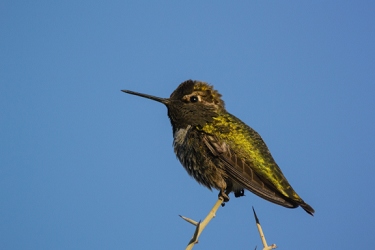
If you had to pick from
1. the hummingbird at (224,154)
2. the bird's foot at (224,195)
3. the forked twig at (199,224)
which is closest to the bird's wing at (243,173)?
the hummingbird at (224,154)

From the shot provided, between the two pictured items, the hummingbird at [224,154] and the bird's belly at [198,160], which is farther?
the bird's belly at [198,160]

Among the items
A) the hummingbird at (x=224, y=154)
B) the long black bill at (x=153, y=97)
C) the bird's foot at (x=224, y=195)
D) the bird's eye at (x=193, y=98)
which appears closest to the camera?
the hummingbird at (x=224, y=154)

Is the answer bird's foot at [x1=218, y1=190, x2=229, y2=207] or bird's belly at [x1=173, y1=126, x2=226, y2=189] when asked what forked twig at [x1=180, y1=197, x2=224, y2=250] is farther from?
bird's belly at [x1=173, y1=126, x2=226, y2=189]

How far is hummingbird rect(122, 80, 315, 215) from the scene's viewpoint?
565 centimetres

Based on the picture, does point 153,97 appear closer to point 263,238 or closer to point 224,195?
point 224,195

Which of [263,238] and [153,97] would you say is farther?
[153,97]

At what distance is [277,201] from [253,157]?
77cm

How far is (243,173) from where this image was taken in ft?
19.0

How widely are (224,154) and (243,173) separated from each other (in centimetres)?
34

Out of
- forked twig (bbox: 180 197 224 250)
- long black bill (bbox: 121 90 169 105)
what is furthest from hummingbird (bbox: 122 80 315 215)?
forked twig (bbox: 180 197 224 250)

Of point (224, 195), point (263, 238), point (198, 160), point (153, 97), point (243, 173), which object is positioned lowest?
point (263, 238)

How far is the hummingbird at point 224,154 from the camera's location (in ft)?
18.5

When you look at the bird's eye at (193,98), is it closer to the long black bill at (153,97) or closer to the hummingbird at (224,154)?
the hummingbird at (224,154)

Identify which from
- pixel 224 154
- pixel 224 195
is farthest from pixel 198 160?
pixel 224 195
